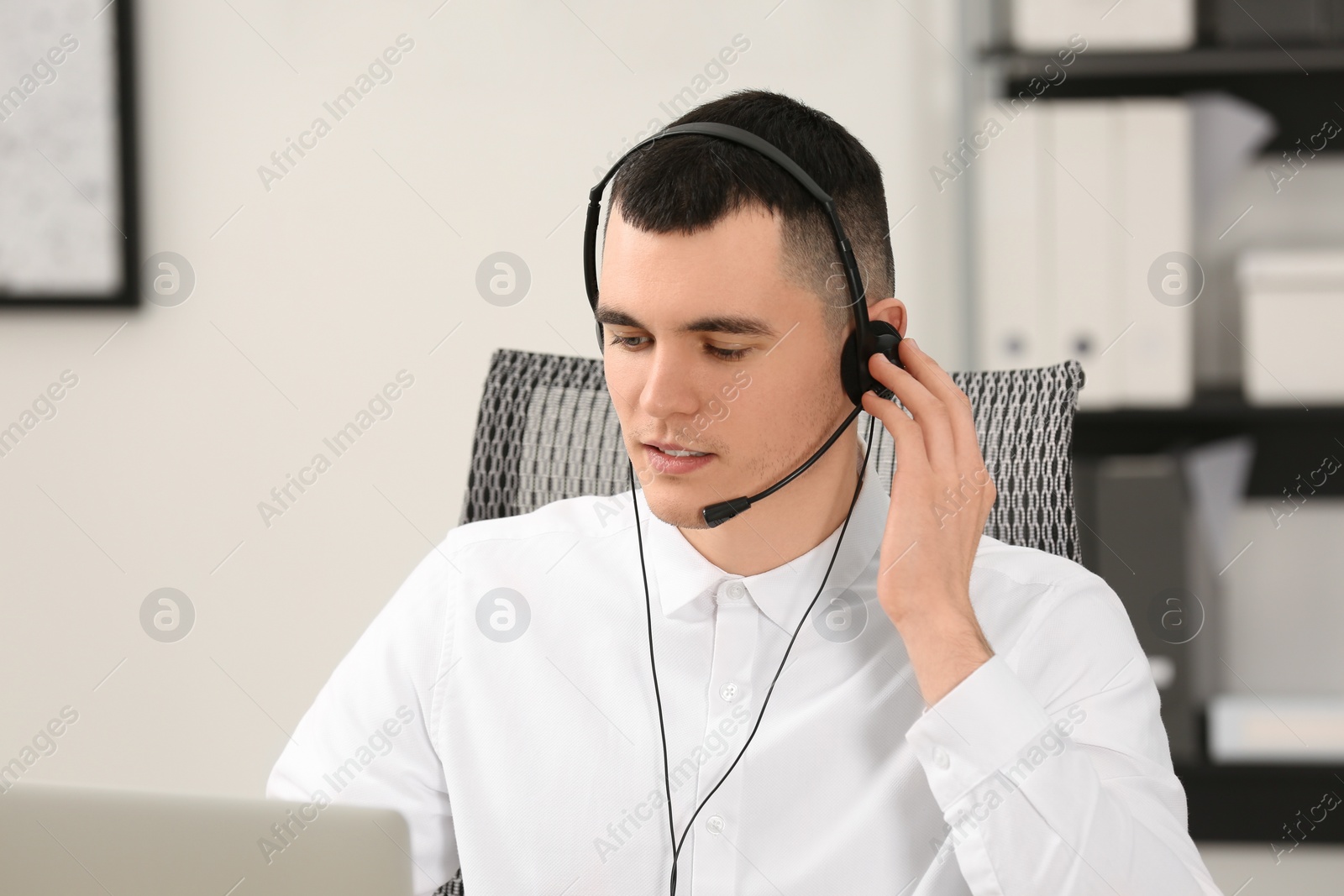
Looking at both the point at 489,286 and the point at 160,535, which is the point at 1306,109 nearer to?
the point at 489,286

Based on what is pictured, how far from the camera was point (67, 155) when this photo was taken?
74.6 inches

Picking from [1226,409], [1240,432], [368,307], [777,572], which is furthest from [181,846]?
[1240,432]

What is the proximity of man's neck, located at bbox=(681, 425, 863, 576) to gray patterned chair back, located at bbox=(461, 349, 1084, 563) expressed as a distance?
0.39 feet

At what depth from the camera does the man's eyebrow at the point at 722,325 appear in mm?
876

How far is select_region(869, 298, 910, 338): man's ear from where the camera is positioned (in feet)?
3.27

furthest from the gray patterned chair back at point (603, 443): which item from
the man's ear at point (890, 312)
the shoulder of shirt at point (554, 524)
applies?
the man's ear at point (890, 312)

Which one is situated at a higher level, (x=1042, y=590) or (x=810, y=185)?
(x=810, y=185)

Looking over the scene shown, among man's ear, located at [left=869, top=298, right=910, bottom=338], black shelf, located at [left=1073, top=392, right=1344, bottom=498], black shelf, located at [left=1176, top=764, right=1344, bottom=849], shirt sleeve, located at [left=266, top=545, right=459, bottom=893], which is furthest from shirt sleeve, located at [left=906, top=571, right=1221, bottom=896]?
black shelf, located at [left=1176, top=764, right=1344, bottom=849]

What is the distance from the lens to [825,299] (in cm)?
94

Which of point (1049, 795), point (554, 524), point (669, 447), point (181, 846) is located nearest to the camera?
point (181, 846)

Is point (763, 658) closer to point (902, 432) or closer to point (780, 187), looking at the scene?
point (902, 432)

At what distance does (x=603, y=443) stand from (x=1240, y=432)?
1.21 m

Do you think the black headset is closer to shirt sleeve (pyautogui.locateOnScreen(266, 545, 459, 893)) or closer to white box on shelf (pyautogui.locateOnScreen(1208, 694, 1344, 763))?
shirt sleeve (pyautogui.locateOnScreen(266, 545, 459, 893))

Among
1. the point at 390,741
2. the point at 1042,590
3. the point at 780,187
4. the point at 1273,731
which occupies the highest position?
the point at 780,187
